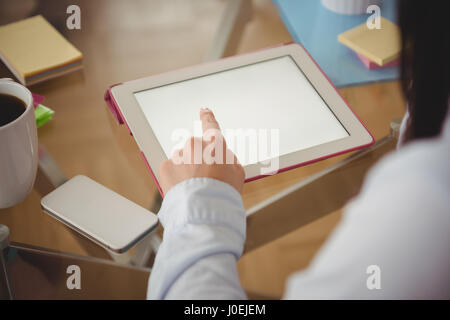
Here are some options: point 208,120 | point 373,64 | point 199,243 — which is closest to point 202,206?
point 199,243

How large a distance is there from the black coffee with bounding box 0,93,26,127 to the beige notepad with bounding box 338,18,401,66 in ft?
1.88

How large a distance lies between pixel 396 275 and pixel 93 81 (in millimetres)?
635

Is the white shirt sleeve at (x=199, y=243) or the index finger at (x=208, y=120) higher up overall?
the index finger at (x=208, y=120)

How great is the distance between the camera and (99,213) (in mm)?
658

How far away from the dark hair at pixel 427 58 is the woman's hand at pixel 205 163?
246 millimetres

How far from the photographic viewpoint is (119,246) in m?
0.63

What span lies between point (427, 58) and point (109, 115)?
1.70ft

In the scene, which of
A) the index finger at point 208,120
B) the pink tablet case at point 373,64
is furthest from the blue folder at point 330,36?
the index finger at point 208,120

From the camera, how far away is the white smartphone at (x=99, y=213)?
0.64 metres

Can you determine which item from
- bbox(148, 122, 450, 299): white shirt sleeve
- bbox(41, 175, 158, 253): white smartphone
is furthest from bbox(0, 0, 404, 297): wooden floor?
bbox(148, 122, 450, 299): white shirt sleeve

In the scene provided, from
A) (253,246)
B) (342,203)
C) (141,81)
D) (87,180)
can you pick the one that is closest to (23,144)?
(87,180)

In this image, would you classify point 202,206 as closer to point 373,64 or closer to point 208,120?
point 208,120

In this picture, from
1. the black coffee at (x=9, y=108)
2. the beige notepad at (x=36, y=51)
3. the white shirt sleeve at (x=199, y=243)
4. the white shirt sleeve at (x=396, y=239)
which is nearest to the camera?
the white shirt sleeve at (x=396, y=239)

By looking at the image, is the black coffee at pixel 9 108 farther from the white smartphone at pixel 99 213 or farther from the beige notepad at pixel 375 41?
the beige notepad at pixel 375 41
